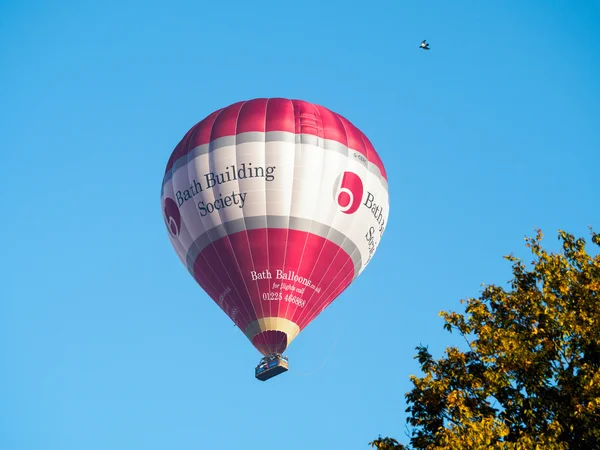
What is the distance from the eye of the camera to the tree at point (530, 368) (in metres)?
22.5

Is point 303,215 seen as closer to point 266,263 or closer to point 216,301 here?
point 266,263

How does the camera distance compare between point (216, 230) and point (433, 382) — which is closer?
point (433, 382)

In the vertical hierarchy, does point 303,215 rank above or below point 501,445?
above

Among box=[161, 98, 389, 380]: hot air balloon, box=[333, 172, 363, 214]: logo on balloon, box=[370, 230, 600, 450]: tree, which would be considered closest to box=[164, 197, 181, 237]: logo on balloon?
box=[161, 98, 389, 380]: hot air balloon

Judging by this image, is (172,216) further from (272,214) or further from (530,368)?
(530,368)

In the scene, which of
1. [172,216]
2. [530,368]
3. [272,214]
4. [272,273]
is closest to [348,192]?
[272,214]

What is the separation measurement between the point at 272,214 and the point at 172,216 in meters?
5.47

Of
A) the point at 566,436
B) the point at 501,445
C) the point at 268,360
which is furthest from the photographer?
the point at 268,360

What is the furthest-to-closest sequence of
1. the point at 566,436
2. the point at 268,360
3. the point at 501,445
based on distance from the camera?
the point at 268,360, the point at 566,436, the point at 501,445

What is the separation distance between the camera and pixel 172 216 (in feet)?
150

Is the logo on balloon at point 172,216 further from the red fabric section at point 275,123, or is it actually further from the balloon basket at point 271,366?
the balloon basket at point 271,366

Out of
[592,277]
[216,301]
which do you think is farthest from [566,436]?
[216,301]

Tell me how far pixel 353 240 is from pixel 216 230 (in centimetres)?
613

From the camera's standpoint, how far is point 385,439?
23625 mm
